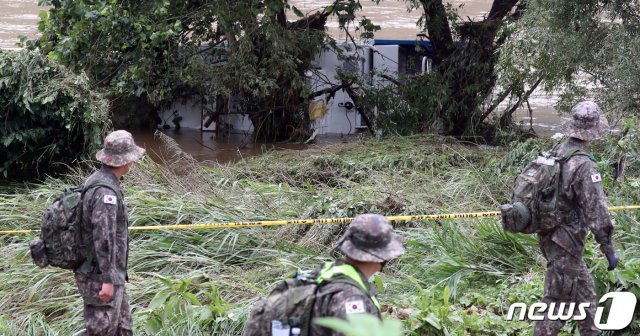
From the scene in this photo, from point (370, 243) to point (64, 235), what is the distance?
207cm

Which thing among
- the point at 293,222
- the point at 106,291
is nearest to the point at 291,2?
the point at 293,222

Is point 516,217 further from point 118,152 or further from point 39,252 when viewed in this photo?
point 39,252

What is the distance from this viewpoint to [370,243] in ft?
11.3

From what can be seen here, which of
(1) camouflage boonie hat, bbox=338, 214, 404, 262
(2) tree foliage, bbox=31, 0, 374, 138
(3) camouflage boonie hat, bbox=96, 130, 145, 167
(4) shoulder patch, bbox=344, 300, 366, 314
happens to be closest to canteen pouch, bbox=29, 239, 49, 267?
(3) camouflage boonie hat, bbox=96, 130, 145, 167

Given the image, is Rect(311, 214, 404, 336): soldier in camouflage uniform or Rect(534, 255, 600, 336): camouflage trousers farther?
Rect(534, 255, 600, 336): camouflage trousers

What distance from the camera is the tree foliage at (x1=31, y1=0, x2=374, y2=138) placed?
11688 mm

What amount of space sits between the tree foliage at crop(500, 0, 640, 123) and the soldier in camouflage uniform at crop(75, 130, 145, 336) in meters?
5.86

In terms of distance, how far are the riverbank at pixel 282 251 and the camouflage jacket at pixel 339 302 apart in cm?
200

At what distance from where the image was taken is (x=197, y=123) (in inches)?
615

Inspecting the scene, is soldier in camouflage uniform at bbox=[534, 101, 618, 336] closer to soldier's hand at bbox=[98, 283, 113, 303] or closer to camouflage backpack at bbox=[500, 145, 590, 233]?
A: camouflage backpack at bbox=[500, 145, 590, 233]

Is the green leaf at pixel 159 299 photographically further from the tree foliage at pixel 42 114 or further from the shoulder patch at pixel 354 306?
the tree foliage at pixel 42 114

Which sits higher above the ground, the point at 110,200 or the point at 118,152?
the point at 118,152

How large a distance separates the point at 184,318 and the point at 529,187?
2327 mm

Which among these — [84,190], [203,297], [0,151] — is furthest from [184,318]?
[0,151]
